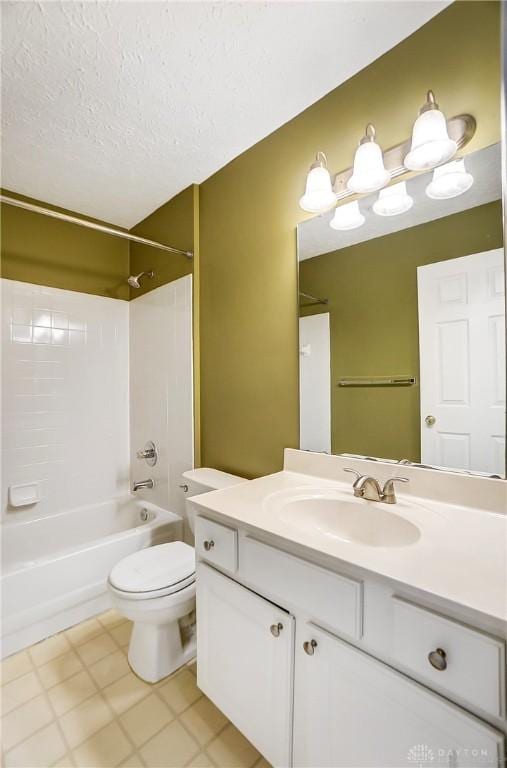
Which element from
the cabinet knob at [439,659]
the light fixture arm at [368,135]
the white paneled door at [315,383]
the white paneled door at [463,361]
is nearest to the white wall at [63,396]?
the white paneled door at [315,383]

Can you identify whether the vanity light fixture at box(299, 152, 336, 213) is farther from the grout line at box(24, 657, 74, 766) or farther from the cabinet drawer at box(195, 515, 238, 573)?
the grout line at box(24, 657, 74, 766)

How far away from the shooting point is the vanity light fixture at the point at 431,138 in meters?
0.98

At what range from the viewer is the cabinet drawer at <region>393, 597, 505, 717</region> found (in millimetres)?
542

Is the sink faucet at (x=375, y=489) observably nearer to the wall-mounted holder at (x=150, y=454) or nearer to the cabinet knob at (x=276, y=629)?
the cabinet knob at (x=276, y=629)

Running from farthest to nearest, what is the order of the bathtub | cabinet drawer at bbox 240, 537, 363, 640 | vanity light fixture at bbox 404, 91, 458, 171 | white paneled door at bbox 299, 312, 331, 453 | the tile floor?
the bathtub
white paneled door at bbox 299, 312, 331, 453
the tile floor
vanity light fixture at bbox 404, 91, 458, 171
cabinet drawer at bbox 240, 537, 363, 640

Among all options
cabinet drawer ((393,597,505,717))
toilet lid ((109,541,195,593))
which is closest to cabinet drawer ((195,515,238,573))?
toilet lid ((109,541,195,593))

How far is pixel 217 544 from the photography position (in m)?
1.05

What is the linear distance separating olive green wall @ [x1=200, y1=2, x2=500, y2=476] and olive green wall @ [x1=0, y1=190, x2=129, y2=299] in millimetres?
936

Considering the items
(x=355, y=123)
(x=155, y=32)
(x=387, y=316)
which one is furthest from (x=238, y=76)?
(x=387, y=316)

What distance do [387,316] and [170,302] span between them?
1388 mm

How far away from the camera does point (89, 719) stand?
121cm

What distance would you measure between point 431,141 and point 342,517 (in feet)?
3.87

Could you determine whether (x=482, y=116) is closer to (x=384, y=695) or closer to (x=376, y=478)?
(x=376, y=478)

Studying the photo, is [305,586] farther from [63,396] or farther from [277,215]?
[63,396]
